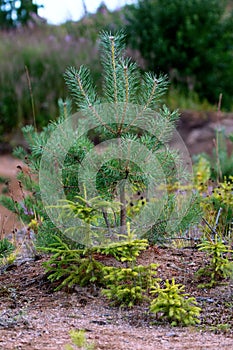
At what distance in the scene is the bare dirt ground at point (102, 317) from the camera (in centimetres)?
245

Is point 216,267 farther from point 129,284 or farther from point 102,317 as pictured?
point 102,317

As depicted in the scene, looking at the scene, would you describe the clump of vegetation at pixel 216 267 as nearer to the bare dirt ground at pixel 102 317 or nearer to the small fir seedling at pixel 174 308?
the bare dirt ground at pixel 102 317

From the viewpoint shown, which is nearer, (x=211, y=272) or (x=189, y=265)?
(x=211, y=272)

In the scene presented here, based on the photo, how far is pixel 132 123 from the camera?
318 centimetres

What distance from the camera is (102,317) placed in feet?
9.13

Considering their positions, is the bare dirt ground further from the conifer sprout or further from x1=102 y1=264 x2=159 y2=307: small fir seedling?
the conifer sprout

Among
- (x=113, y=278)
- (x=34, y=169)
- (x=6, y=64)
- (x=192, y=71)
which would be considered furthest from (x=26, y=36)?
(x=113, y=278)

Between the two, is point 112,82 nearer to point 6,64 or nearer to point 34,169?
point 34,169

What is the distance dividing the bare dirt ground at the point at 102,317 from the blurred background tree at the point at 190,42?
733cm

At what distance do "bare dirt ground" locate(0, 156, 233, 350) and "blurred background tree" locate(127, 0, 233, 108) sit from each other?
7.33 meters

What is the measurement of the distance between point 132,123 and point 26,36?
9095 millimetres

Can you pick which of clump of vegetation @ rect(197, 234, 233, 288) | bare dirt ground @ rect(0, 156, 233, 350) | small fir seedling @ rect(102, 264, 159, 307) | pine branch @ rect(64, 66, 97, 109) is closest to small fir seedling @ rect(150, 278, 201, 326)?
bare dirt ground @ rect(0, 156, 233, 350)

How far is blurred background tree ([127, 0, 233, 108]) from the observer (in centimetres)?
1029

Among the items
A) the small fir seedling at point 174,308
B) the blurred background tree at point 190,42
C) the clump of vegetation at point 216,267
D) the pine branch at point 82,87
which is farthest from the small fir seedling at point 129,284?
the blurred background tree at point 190,42
